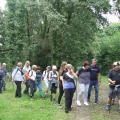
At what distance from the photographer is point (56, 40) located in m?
38.7

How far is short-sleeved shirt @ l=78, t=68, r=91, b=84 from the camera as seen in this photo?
18375mm

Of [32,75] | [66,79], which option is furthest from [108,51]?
[66,79]

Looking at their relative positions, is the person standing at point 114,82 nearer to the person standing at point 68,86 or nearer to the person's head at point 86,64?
the person's head at point 86,64

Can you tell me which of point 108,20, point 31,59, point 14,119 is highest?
point 108,20

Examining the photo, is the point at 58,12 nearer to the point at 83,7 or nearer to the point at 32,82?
the point at 83,7

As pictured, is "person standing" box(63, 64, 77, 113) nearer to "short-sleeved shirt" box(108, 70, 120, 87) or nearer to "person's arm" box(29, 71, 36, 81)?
"short-sleeved shirt" box(108, 70, 120, 87)

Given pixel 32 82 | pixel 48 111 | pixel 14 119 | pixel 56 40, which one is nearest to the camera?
pixel 14 119

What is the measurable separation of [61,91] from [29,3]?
18066 mm

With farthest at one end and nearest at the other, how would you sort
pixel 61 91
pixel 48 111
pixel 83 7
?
pixel 83 7 → pixel 61 91 → pixel 48 111

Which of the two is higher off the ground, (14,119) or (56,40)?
(56,40)

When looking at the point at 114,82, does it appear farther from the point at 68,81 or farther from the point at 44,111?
the point at 44,111

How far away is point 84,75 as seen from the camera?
18.4m

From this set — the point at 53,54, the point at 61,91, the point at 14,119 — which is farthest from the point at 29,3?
the point at 14,119

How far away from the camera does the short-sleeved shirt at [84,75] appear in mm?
18375
